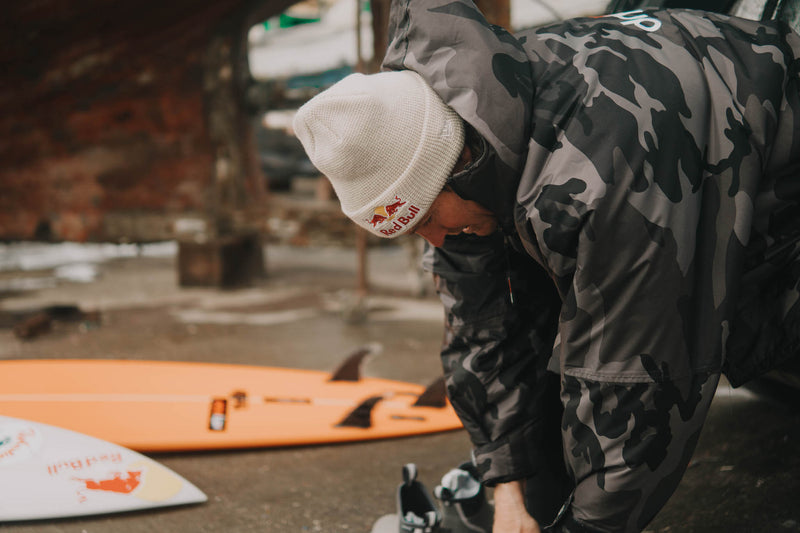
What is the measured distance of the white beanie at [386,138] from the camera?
1.08m

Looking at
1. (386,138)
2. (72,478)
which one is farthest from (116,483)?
(386,138)

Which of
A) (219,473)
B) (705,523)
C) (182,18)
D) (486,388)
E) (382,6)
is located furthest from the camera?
(182,18)

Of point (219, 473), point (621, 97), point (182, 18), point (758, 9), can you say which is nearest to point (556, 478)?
point (621, 97)

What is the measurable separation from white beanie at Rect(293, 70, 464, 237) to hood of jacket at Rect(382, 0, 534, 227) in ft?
0.09

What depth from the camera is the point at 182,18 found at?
4.63 metres

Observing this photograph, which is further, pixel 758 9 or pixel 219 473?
pixel 219 473

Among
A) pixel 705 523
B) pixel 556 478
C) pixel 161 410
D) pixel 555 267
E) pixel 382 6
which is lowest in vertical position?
pixel 161 410

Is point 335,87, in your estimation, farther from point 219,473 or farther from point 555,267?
point 219,473

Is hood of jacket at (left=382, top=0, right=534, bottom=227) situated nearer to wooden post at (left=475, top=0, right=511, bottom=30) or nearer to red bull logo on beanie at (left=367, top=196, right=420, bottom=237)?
red bull logo on beanie at (left=367, top=196, right=420, bottom=237)

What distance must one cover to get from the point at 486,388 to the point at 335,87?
739mm

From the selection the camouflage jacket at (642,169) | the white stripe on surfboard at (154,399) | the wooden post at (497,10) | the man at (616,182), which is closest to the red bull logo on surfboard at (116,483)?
the white stripe on surfboard at (154,399)

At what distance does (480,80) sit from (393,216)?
26 centimetres

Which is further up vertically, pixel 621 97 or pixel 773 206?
pixel 621 97

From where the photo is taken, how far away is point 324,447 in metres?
2.27
